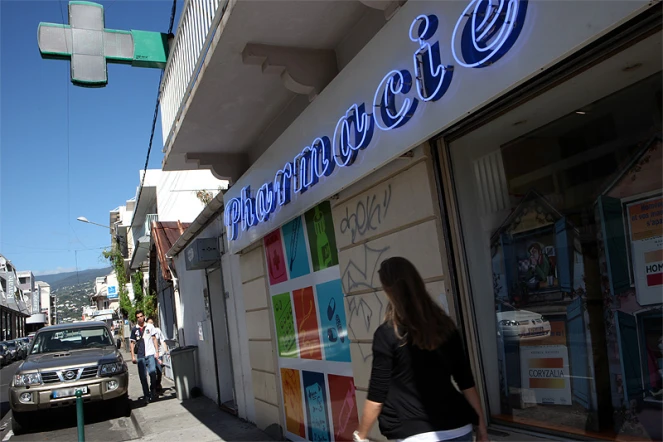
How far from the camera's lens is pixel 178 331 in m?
15.6

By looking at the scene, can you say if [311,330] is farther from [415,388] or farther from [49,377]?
[49,377]

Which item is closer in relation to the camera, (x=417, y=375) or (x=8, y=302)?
(x=417, y=375)

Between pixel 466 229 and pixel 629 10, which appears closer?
pixel 629 10

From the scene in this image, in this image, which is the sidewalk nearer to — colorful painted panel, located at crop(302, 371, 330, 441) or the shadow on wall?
the shadow on wall

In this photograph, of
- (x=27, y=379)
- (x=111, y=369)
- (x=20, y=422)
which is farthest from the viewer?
(x=111, y=369)

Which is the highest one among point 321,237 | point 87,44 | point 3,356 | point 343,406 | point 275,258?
point 87,44

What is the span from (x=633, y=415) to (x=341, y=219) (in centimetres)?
293

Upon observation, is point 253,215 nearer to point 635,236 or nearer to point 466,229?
point 466,229

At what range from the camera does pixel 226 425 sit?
8945 millimetres

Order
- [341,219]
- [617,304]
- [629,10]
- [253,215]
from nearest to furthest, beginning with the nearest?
[629,10] < [617,304] < [341,219] < [253,215]

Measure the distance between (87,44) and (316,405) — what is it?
6085 millimetres

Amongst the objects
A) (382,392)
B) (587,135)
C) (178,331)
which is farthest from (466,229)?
(178,331)

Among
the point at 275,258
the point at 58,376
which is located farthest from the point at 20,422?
the point at 275,258

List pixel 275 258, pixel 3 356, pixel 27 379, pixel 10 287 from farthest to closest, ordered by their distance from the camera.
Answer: pixel 10 287, pixel 3 356, pixel 27 379, pixel 275 258
